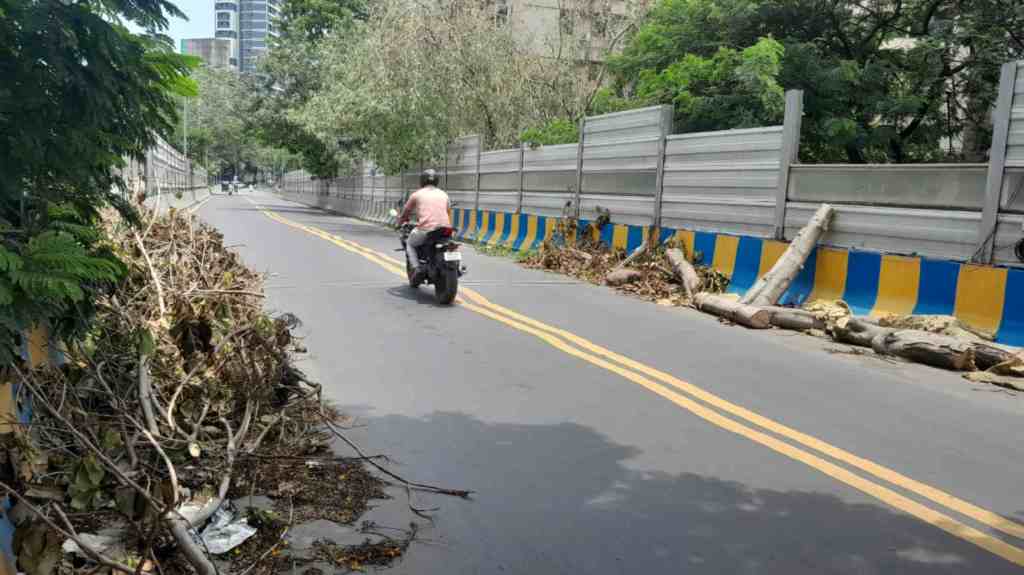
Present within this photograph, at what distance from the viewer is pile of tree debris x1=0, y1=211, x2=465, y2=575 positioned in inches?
122

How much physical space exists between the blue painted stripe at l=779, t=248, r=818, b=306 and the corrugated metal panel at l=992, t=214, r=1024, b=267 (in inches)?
86.1

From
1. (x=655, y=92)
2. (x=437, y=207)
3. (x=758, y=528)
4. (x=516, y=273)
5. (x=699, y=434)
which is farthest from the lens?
(x=655, y=92)

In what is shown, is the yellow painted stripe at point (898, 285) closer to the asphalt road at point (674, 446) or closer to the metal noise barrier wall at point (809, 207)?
the metal noise barrier wall at point (809, 207)

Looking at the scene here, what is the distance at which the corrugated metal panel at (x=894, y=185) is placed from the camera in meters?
7.96

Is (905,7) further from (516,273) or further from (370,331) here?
(370,331)

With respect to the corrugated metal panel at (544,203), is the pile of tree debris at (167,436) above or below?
below

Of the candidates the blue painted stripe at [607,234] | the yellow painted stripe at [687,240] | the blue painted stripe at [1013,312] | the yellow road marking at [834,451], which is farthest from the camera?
the blue painted stripe at [607,234]

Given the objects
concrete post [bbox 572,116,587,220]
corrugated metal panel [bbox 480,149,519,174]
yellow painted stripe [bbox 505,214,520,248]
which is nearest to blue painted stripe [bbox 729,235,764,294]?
concrete post [bbox 572,116,587,220]

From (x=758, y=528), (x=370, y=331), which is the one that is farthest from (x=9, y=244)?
(x=370, y=331)

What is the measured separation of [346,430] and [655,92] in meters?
14.6

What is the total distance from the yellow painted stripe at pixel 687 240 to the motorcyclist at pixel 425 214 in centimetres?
353

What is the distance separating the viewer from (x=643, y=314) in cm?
971

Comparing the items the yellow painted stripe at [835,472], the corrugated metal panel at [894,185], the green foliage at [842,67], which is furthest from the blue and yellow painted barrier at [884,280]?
the green foliage at [842,67]

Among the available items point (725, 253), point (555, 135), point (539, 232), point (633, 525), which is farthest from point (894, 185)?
point (555, 135)
